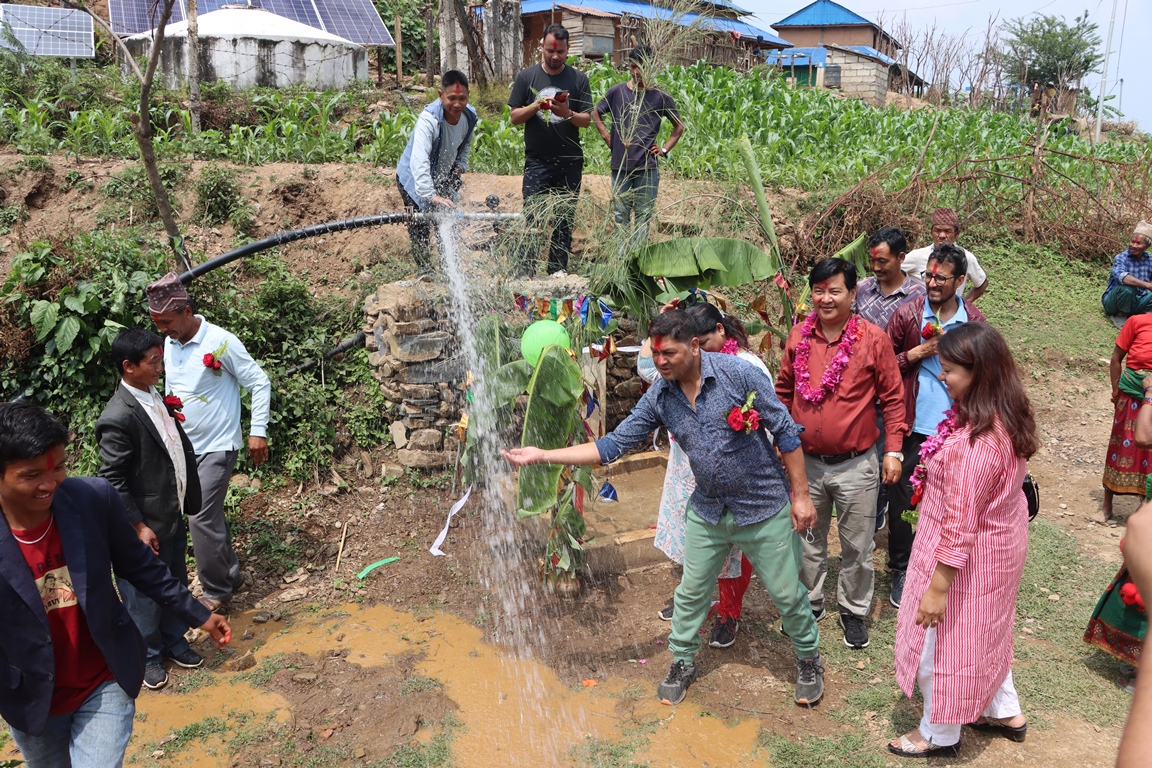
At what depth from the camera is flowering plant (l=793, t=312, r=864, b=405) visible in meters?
4.01

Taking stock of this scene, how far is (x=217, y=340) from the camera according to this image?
4.65 meters

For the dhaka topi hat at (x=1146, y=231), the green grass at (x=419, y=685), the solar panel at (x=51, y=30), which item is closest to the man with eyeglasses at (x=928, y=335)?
the green grass at (x=419, y=685)

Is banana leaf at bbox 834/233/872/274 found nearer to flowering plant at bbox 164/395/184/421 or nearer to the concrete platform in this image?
the concrete platform

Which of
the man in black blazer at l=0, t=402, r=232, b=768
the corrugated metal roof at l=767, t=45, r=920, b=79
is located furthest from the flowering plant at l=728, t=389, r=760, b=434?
the corrugated metal roof at l=767, t=45, r=920, b=79

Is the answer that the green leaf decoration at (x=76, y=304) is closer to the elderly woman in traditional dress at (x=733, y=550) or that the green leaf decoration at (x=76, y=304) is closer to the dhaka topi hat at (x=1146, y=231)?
the elderly woman in traditional dress at (x=733, y=550)

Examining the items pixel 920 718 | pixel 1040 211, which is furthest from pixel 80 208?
pixel 1040 211

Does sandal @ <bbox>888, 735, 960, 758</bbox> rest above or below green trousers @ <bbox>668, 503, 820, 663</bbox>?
below

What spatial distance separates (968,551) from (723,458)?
3.26 feet

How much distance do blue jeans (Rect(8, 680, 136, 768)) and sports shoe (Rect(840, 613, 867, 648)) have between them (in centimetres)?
329

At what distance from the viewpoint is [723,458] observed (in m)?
3.63

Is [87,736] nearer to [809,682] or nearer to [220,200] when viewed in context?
[809,682]

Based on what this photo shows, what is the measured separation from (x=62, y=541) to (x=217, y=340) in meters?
2.26

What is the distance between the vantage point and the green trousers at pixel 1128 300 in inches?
332

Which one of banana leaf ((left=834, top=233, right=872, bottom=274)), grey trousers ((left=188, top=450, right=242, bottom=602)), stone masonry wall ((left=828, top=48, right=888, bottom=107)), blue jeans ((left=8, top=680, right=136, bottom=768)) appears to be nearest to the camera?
blue jeans ((left=8, top=680, right=136, bottom=768))
